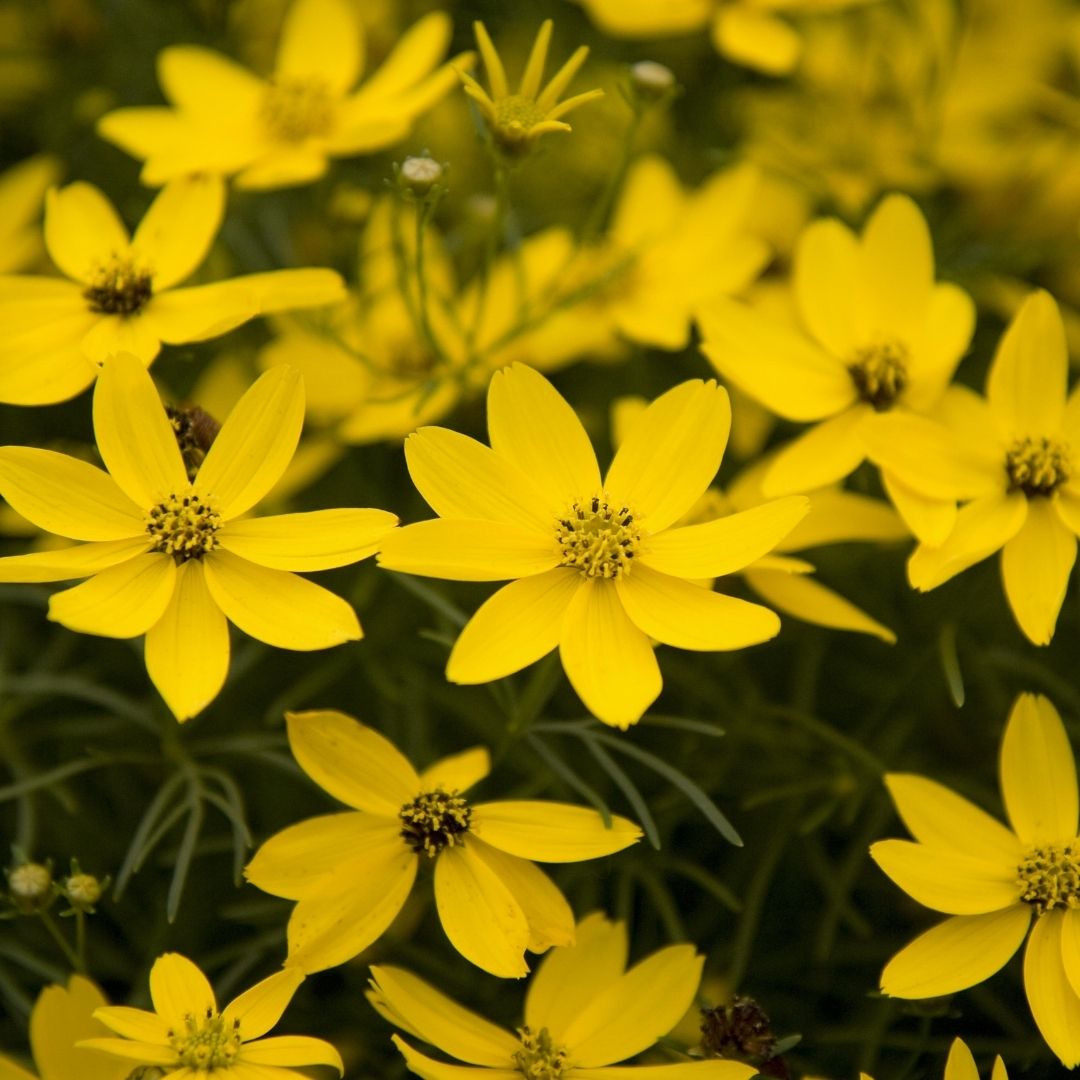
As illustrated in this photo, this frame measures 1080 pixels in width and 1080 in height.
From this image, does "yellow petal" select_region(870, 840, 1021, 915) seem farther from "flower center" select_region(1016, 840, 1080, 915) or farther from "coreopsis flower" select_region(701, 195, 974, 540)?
"coreopsis flower" select_region(701, 195, 974, 540)

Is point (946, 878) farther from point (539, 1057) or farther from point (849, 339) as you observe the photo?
point (849, 339)

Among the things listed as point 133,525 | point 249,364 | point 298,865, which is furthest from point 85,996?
point 249,364

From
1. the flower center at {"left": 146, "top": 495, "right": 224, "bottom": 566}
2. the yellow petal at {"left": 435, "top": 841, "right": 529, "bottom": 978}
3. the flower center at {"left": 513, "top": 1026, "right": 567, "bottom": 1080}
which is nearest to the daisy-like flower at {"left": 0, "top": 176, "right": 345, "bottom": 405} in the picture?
the flower center at {"left": 146, "top": 495, "right": 224, "bottom": 566}

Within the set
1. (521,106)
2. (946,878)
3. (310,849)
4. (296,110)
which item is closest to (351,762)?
(310,849)

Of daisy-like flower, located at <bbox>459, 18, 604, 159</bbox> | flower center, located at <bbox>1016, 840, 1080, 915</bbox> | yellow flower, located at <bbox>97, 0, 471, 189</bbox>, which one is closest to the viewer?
A: flower center, located at <bbox>1016, 840, 1080, 915</bbox>

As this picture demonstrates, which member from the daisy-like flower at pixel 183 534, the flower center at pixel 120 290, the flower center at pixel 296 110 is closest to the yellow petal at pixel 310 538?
the daisy-like flower at pixel 183 534

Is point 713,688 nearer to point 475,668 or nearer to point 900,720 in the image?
point 900,720

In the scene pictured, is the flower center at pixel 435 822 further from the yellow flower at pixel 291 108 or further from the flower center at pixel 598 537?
the yellow flower at pixel 291 108
